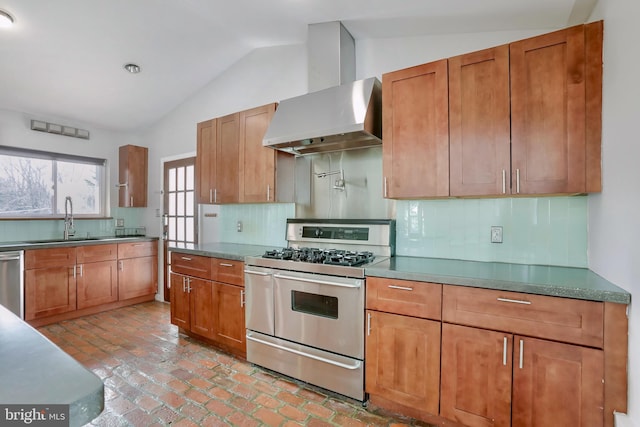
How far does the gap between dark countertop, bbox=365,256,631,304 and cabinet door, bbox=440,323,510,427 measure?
0.28 m

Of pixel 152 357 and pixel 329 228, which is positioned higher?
pixel 329 228

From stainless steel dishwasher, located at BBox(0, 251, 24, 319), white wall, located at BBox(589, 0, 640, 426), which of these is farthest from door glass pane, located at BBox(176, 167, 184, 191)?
white wall, located at BBox(589, 0, 640, 426)

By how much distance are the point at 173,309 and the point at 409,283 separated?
256 centimetres

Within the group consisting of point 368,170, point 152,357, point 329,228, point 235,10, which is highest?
point 235,10

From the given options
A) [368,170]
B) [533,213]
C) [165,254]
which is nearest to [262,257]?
[368,170]

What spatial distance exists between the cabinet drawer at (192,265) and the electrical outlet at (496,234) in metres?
2.38

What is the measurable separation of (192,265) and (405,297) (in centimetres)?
213

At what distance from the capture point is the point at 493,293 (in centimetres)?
167

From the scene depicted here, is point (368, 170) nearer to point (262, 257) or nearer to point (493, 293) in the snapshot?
point (262, 257)

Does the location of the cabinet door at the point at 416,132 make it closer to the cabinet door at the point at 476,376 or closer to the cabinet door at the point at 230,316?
the cabinet door at the point at 476,376

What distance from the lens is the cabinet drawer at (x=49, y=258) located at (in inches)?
134

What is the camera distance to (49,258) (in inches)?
140

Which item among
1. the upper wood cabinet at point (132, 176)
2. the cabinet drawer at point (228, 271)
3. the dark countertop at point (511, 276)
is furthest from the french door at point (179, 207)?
the dark countertop at point (511, 276)

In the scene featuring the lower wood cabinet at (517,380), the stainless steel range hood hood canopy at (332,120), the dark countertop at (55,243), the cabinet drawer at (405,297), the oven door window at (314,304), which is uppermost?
the stainless steel range hood hood canopy at (332,120)
